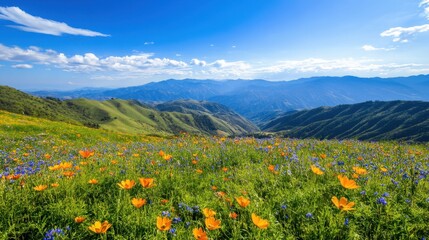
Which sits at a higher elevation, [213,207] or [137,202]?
[137,202]

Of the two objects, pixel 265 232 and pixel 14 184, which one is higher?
pixel 14 184

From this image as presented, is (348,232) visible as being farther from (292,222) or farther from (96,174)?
(96,174)

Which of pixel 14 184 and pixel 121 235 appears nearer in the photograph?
pixel 121 235

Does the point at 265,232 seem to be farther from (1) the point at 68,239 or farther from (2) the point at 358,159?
(2) the point at 358,159

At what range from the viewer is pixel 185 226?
11.8 feet

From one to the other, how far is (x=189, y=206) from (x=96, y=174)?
2.31 m

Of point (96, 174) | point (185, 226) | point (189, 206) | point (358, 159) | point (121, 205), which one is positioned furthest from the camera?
point (358, 159)

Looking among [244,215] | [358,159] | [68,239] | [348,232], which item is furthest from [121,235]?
[358,159]

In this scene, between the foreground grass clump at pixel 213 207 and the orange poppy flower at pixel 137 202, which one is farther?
the foreground grass clump at pixel 213 207

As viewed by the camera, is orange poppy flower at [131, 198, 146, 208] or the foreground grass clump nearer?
orange poppy flower at [131, 198, 146, 208]

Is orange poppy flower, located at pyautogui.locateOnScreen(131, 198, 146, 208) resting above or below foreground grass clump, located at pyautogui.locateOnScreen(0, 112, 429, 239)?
above

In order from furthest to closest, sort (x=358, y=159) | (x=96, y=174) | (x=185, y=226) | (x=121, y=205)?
(x=358, y=159)
(x=96, y=174)
(x=121, y=205)
(x=185, y=226)

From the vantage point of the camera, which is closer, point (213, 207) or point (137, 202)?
point (137, 202)

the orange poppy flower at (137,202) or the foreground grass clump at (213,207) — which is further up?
the orange poppy flower at (137,202)
